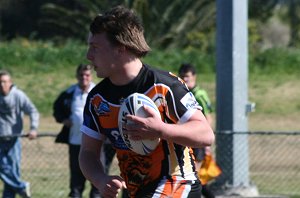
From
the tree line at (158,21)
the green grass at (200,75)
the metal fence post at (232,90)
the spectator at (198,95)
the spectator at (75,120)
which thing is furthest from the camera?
the tree line at (158,21)

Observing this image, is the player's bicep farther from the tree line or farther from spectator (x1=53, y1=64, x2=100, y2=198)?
the tree line

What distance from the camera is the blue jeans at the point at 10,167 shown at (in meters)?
10.7

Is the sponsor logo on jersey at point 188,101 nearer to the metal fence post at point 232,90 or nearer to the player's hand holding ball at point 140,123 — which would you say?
the player's hand holding ball at point 140,123

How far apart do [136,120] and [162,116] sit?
33 cm

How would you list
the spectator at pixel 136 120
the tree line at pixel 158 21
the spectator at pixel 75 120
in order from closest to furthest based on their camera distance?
the spectator at pixel 136 120 < the spectator at pixel 75 120 < the tree line at pixel 158 21

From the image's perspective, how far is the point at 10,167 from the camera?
10.8m

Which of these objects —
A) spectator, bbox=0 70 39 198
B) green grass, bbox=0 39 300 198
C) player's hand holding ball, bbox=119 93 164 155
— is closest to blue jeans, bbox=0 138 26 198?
spectator, bbox=0 70 39 198

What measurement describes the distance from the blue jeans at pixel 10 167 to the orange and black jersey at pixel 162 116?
5952 mm

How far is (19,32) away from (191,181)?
33933 mm

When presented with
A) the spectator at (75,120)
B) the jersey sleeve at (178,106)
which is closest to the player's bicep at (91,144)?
the jersey sleeve at (178,106)

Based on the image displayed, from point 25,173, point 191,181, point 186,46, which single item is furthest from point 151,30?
point 191,181

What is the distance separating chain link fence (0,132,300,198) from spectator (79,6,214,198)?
5.67 metres

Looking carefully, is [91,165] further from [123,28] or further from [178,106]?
[123,28]

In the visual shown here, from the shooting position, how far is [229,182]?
11227 millimetres
